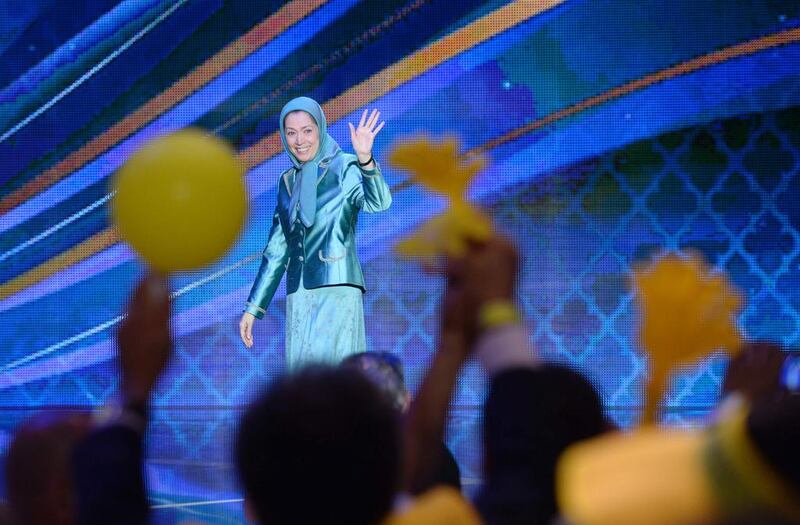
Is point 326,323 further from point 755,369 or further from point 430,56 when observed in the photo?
point 755,369

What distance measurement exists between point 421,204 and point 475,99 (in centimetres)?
49

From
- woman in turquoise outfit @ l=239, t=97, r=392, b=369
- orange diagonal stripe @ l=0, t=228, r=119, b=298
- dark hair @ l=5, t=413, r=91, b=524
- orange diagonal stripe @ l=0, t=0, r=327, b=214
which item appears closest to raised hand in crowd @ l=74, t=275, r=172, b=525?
dark hair @ l=5, t=413, r=91, b=524

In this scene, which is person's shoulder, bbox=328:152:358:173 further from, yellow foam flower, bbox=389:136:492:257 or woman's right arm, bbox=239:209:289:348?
yellow foam flower, bbox=389:136:492:257

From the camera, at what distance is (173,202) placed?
958 mm

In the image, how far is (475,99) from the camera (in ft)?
14.3

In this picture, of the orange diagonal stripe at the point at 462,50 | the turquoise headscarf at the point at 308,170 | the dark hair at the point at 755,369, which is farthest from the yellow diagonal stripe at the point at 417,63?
the dark hair at the point at 755,369

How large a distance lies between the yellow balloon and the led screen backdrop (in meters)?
3.26

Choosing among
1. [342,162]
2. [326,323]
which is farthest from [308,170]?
[326,323]

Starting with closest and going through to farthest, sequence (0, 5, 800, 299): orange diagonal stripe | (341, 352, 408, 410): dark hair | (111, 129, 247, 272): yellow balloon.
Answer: (111, 129, 247, 272): yellow balloon
(341, 352, 408, 410): dark hair
(0, 5, 800, 299): orange diagonal stripe

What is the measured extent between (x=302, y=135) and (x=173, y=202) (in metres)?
2.59

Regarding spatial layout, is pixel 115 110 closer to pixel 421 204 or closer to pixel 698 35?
pixel 421 204

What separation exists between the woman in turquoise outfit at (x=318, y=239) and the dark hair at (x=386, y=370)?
1.87 meters

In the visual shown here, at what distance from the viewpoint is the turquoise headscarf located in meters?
3.44

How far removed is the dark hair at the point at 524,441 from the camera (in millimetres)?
853
